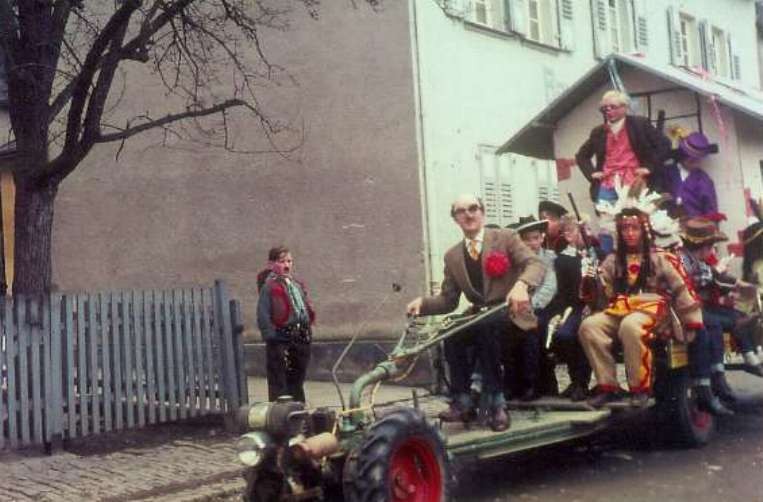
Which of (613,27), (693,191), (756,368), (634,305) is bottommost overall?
(756,368)

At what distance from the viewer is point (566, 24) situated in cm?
1803

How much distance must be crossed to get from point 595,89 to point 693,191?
176cm

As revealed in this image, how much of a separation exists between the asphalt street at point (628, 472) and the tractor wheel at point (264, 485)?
1787mm

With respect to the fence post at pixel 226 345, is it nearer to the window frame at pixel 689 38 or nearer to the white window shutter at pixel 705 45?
the window frame at pixel 689 38

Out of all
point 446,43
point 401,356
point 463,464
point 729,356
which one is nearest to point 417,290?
point 446,43

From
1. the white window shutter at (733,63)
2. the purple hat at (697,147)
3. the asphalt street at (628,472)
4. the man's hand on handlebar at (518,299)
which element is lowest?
the asphalt street at (628,472)

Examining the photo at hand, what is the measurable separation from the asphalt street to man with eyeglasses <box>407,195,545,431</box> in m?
0.65

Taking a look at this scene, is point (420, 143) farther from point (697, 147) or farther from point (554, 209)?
point (697, 147)

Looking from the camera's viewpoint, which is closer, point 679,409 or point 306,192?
point 679,409

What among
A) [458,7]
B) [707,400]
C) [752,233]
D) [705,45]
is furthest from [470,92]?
[705,45]

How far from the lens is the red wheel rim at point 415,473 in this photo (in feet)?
19.5

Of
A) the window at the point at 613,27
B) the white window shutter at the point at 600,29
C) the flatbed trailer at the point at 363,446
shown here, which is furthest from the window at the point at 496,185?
the flatbed trailer at the point at 363,446

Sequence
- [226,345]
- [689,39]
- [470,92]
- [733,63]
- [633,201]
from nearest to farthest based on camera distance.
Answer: [633,201], [226,345], [470,92], [689,39], [733,63]

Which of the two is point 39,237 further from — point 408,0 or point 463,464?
point 408,0
